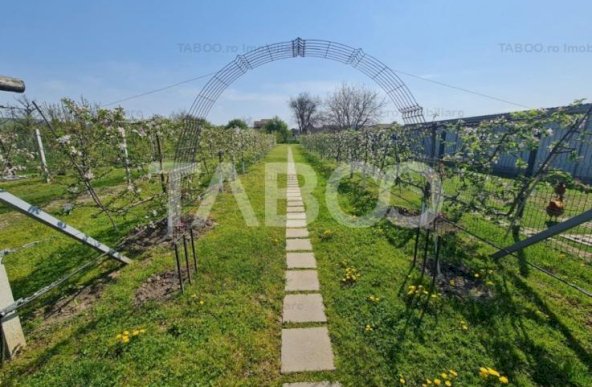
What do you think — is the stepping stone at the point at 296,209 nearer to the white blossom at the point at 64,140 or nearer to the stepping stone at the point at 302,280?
the stepping stone at the point at 302,280

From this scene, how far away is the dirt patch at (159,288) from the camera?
3029 millimetres

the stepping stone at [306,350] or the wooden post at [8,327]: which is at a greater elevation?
the wooden post at [8,327]

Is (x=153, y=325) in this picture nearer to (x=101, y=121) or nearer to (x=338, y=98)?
(x=101, y=121)

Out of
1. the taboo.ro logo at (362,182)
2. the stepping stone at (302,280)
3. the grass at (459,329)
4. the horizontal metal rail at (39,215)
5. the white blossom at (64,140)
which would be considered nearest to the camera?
the grass at (459,329)

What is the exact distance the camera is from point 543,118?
3301 millimetres

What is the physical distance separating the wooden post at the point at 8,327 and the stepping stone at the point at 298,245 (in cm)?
292

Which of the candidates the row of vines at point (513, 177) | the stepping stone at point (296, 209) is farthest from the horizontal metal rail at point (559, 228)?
the stepping stone at point (296, 209)

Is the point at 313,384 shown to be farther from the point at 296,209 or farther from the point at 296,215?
the point at 296,209

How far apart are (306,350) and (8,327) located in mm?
2371

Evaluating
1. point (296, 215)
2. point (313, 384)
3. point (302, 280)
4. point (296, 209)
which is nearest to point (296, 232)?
point (296, 215)

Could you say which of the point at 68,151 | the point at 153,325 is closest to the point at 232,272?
the point at 153,325

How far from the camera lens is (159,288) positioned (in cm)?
323

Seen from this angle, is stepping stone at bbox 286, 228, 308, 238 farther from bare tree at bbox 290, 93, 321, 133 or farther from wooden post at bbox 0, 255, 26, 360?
bare tree at bbox 290, 93, 321, 133

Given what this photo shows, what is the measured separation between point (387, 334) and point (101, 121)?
467 centimetres
